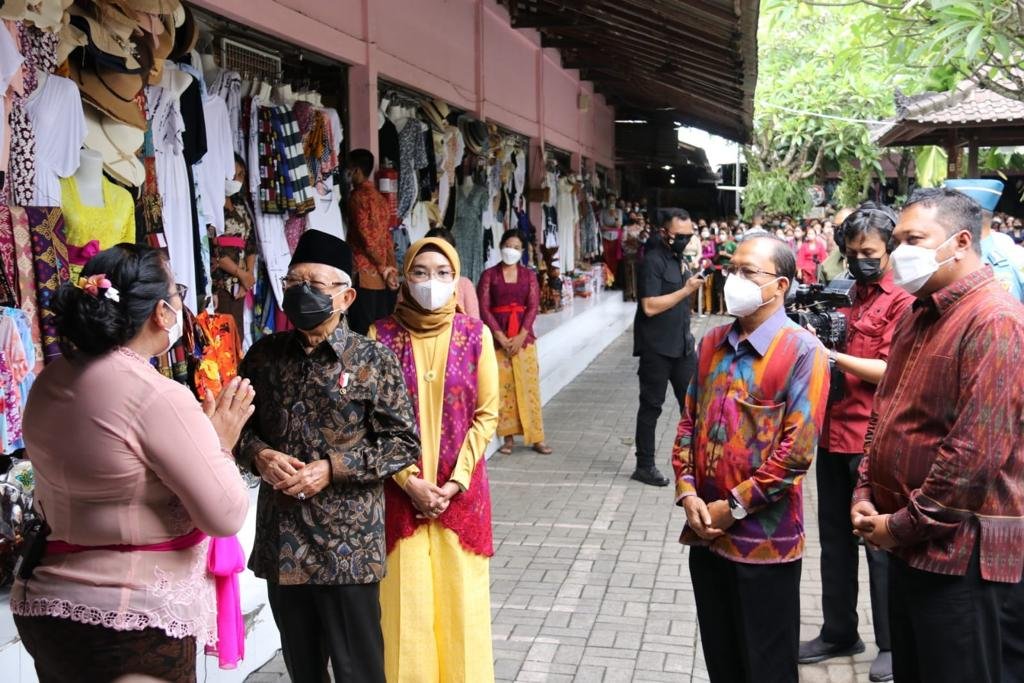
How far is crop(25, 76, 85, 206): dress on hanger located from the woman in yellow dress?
1.50 meters

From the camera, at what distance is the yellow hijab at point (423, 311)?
11.4ft

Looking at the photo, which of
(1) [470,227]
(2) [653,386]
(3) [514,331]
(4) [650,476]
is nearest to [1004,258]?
(2) [653,386]

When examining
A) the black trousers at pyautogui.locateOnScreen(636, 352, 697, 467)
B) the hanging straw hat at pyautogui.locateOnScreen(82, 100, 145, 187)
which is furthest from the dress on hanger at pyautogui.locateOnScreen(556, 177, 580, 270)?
the hanging straw hat at pyautogui.locateOnScreen(82, 100, 145, 187)

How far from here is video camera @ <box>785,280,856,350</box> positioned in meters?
3.88

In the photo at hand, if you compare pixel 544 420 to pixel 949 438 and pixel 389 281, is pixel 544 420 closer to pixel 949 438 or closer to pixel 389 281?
pixel 389 281

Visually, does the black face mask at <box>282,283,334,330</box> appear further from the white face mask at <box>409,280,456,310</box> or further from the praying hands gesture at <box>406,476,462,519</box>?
the praying hands gesture at <box>406,476,462,519</box>

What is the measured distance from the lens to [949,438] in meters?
2.53

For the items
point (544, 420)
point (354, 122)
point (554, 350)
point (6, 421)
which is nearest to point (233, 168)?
point (354, 122)

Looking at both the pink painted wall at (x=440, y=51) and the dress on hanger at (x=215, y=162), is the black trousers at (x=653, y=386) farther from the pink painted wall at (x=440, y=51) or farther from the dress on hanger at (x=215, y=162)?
the dress on hanger at (x=215, y=162)

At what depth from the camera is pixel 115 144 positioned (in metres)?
4.43

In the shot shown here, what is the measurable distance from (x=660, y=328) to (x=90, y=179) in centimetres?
383

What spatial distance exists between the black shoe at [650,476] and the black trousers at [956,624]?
14.2ft

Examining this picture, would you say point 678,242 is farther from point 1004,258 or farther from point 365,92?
point 1004,258

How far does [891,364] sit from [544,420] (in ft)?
21.3
